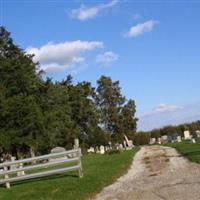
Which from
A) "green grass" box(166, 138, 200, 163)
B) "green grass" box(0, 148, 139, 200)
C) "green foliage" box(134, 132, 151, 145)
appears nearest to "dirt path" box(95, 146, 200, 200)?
"green grass" box(0, 148, 139, 200)

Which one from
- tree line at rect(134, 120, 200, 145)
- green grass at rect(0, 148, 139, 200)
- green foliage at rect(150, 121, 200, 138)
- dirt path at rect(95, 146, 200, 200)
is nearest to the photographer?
dirt path at rect(95, 146, 200, 200)

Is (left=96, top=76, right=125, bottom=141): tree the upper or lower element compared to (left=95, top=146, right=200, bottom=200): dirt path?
upper

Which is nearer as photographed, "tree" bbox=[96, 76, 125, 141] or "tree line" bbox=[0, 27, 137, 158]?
"tree line" bbox=[0, 27, 137, 158]

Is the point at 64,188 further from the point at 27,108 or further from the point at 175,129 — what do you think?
the point at 175,129

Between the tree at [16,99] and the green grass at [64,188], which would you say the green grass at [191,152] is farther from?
the tree at [16,99]

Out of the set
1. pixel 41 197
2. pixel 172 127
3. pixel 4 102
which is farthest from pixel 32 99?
pixel 172 127

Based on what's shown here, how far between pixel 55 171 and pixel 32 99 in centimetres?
3840

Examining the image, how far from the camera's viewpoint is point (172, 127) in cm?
10338

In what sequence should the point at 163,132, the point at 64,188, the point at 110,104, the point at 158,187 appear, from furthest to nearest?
1. the point at 163,132
2. the point at 110,104
3. the point at 64,188
4. the point at 158,187

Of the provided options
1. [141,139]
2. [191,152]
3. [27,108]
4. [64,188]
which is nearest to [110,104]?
[141,139]

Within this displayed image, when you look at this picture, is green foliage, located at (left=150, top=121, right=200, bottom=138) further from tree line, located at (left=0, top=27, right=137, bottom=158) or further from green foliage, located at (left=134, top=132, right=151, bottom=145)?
tree line, located at (left=0, top=27, right=137, bottom=158)

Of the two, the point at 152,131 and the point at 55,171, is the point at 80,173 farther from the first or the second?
the point at 152,131

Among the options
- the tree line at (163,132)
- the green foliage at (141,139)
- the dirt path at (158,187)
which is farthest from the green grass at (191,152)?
the green foliage at (141,139)

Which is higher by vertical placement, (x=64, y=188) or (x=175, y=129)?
(x=175, y=129)
